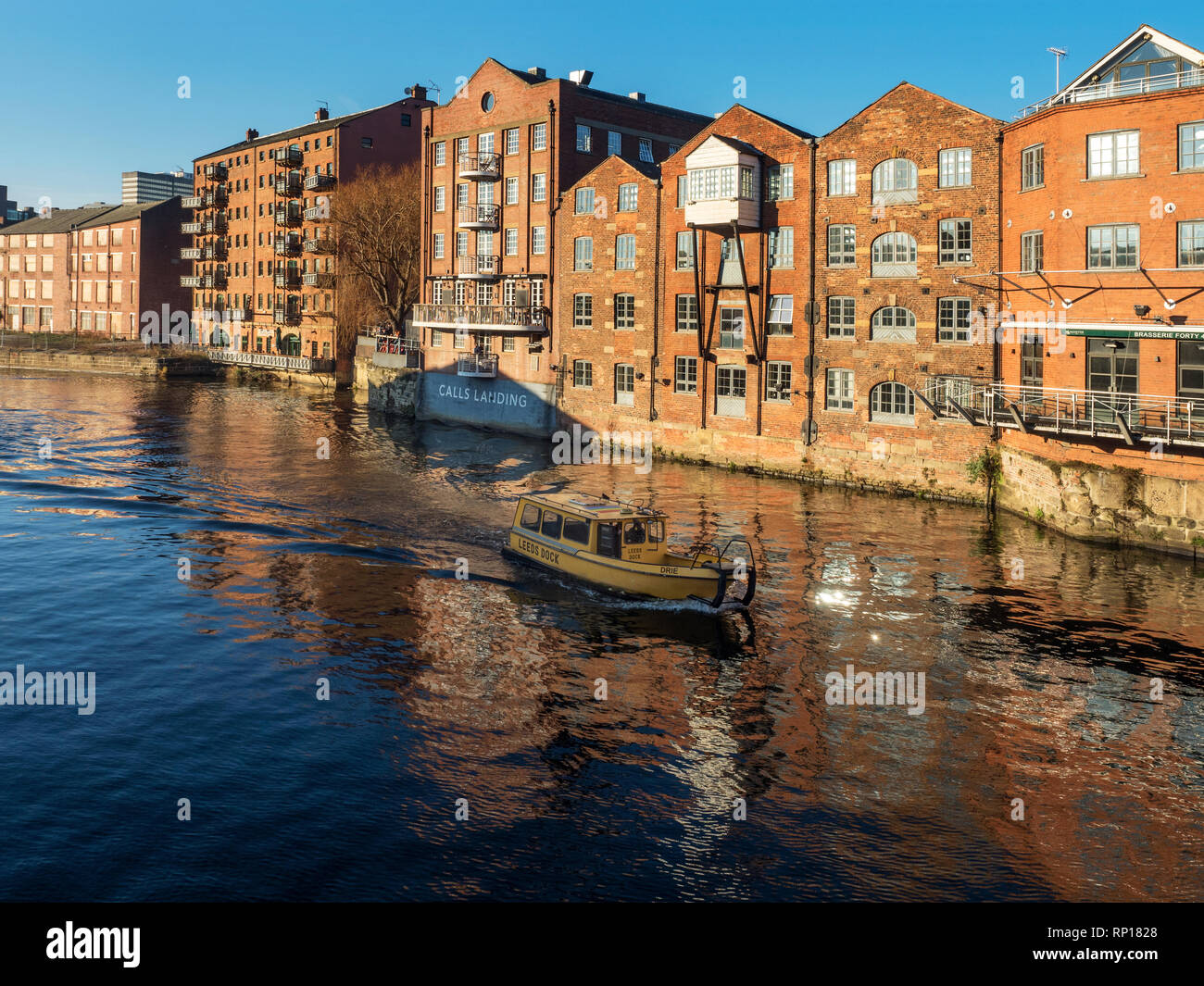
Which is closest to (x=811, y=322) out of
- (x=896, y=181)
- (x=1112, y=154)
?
(x=896, y=181)

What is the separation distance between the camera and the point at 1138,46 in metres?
36.9

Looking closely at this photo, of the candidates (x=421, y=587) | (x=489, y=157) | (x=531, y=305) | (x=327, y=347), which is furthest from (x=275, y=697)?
(x=327, y=347)

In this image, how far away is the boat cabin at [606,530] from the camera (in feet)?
97.9

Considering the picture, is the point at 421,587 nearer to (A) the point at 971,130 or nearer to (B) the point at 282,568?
(B) the point at 282,568

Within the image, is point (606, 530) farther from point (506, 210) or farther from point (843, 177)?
point (506, 210)

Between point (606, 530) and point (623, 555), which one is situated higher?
point (606, 530)

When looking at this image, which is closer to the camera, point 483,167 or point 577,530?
point 577,530

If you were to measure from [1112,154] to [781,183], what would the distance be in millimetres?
17272

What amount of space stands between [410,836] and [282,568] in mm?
18054

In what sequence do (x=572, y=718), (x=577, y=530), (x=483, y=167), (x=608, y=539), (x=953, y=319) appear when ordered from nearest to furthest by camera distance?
(x=572, y=718) → (x=608, y=539) → (x=577, y=530) → (x=953, y=319) → (x=483, y=167)

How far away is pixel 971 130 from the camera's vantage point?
44125 millimetres

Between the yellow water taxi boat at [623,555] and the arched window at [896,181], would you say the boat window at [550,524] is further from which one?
the arched window at [896,181]

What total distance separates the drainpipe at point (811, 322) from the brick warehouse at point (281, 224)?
51.2m

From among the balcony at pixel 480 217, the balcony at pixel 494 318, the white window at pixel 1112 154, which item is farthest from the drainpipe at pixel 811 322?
the balcony at pixel 480 217
